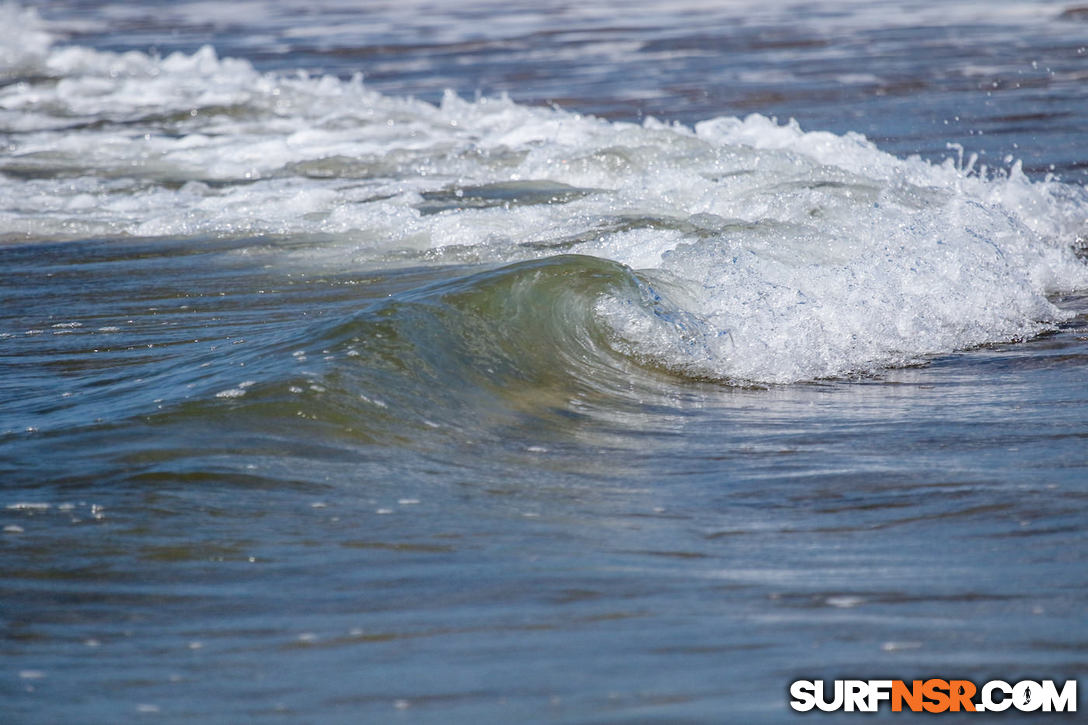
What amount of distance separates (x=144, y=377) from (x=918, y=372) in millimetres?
3295

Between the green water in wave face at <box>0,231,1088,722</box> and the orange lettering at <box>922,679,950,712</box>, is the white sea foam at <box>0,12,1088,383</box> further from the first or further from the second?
the orange lettering at <box>922,679,950,712</box>

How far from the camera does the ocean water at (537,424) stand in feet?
9.61

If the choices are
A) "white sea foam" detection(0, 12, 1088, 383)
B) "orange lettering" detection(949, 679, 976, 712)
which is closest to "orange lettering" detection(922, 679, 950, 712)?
"orange lettering" detection(949, 679, 976, 712)

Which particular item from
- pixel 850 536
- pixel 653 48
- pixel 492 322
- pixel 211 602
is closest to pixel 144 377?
pixel 492 322

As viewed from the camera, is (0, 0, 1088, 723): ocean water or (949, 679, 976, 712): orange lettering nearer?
(949, 679, 976, 712): orange lettering

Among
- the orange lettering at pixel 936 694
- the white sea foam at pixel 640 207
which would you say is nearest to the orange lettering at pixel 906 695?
the orange lettering at pixel 936 694

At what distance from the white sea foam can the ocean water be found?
38mm

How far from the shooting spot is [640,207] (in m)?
8.76

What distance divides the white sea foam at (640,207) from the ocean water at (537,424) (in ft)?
0.12

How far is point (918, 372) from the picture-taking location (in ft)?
18.4

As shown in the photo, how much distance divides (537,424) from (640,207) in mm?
4168

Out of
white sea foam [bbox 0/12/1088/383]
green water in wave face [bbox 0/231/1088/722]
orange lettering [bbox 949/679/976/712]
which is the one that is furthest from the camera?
white sea foam [bbox 0/12/1088/383]

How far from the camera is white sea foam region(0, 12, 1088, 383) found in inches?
239

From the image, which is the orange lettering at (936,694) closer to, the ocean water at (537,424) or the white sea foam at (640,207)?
the ocean water at (537,424)
